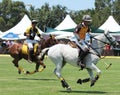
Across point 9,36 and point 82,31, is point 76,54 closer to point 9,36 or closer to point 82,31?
point 82,31

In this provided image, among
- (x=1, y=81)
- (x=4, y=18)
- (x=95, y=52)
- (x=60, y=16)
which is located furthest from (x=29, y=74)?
(x=4, y=18)

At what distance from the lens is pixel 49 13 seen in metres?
126

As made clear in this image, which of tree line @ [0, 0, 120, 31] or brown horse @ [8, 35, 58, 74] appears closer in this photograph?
brown horse @ [8, 35, 58, 74]

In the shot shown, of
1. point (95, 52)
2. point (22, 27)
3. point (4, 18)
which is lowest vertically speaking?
point (4, 18)

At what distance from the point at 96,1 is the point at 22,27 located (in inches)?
2509

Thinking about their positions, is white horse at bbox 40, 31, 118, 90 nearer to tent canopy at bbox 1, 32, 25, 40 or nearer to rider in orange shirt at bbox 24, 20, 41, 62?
rider in orange shirt at bbox 24, 20, 41, 62

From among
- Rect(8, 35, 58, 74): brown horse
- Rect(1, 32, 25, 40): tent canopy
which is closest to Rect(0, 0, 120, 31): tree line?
Rect(1, 32, 25, 40): tent canopy

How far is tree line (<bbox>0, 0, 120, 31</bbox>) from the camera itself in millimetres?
115188

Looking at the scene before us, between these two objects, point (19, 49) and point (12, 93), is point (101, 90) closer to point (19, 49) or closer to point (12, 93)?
point (12, 93)

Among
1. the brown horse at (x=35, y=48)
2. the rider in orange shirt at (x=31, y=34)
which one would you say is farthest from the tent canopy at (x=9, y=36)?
the rider in orange shirt at (x=31, y=34)

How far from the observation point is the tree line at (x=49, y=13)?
115 m

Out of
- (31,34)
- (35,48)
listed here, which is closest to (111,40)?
(31,34)

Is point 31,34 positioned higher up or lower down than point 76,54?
lower down

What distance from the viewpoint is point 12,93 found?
16047 millimetres
